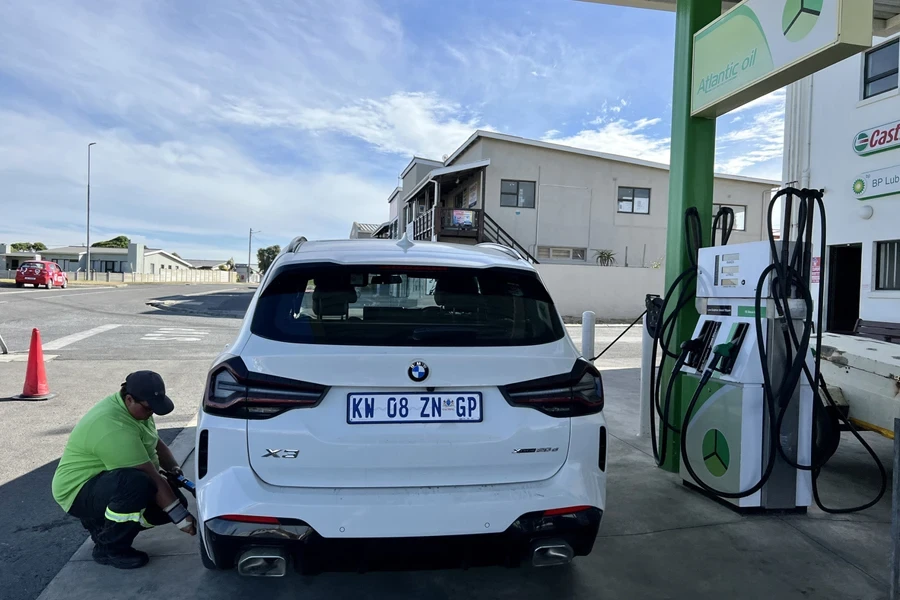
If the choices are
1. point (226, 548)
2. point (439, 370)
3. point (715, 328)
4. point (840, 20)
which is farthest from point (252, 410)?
point (840, 20)

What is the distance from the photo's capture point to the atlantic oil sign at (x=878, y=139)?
40.5ft

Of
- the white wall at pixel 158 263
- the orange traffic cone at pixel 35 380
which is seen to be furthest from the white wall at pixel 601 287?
the white wall at pixel 158 263

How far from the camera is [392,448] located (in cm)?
246

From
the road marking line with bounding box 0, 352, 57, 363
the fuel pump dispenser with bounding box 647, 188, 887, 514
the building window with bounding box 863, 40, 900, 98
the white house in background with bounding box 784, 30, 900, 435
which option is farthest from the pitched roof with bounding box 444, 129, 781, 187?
the fuel pump dispenser with bounding box 647, 188, 887, 514

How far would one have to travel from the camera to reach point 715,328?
4.53 m

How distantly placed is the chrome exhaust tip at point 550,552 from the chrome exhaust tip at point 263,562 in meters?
0.99

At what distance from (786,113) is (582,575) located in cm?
1459

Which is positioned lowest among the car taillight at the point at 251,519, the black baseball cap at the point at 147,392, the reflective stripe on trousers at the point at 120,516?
the reflective stripe on trousers at the point at 120,516

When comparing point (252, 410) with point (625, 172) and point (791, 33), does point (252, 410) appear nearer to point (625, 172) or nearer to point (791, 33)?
point (791, 33)

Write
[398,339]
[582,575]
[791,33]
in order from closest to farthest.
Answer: [398,339] → [582,575] → [791,33]

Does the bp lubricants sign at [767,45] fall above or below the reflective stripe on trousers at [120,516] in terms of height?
above

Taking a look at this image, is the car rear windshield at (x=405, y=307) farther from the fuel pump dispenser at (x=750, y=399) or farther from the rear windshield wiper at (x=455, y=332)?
the fuel pump dispenser at (x=750, y=399)

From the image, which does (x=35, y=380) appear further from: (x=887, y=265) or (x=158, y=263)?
(x=158, y=263)

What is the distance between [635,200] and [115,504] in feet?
89.8
